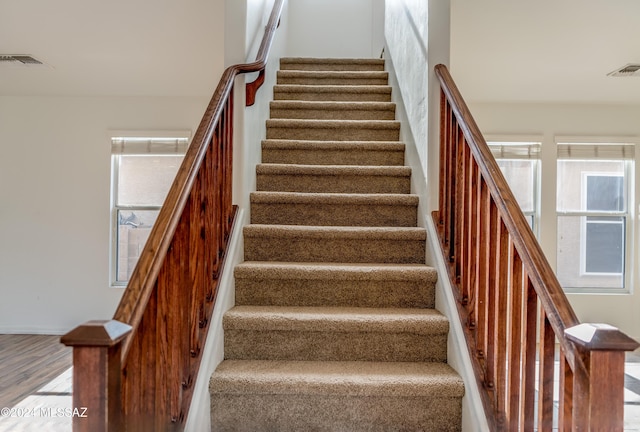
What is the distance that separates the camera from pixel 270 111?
3.22m

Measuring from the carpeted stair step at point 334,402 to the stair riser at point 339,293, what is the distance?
43 centimetres

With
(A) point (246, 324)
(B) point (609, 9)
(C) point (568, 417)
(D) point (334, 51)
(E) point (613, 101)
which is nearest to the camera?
(C) point (568, 417)

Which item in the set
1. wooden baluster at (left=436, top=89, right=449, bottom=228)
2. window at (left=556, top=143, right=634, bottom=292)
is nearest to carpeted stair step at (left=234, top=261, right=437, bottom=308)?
wooden baluster at (left=436, top=89, right=449, bottom=228)

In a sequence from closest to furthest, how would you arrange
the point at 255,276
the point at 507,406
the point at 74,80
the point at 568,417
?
the point at 568,417
the point at 507,406
the point at 255,276
the point at 74,80

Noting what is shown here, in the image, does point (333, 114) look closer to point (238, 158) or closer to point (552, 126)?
point (238, 158)

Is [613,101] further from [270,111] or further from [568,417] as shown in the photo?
[568,417]

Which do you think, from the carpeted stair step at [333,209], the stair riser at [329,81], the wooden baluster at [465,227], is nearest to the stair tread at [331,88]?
the stair riser at [329,81]

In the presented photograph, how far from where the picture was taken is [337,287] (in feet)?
6.37

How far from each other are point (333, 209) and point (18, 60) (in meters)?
3.16

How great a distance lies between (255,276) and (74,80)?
11.0 ft

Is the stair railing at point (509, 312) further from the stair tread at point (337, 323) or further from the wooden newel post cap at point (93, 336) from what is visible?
the wooden newel post cap at point (93, 336)

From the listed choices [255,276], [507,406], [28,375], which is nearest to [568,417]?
[507,406]

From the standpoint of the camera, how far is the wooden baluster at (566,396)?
101cm

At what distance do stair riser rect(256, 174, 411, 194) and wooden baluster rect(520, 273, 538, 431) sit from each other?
54.4 inches
